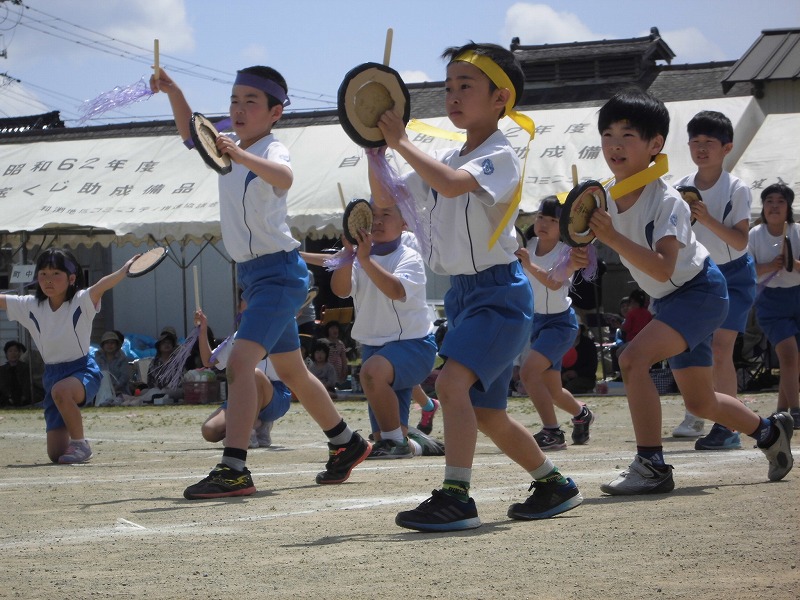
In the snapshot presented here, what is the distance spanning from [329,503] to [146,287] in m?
20.2

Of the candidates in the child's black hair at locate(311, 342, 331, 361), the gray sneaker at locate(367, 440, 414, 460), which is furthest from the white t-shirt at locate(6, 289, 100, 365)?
the child's black hair at locate(311, 342, 331, 361)

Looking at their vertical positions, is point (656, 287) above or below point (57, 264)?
below

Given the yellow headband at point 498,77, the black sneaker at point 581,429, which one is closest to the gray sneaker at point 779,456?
the yellow headband at point 498,77

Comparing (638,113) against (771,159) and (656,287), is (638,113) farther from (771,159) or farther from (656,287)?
(771,159)

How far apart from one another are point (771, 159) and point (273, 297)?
9557mm

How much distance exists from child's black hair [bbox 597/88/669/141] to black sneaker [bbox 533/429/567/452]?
3.30 meters

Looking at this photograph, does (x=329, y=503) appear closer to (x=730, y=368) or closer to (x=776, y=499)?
(x=776, y=499)

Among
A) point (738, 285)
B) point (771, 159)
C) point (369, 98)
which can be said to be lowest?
point (738, 285)

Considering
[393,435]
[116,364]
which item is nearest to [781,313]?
[393,435]

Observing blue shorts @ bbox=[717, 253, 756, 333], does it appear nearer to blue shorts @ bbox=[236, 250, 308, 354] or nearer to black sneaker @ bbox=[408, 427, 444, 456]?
black sneaker @ bbox=[408, 427, 444, 456]

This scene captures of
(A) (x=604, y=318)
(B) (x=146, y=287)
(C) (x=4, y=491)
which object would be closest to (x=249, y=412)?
(C) (x=4, y=491)

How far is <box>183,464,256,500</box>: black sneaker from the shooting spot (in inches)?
227

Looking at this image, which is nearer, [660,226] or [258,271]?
[660,226]

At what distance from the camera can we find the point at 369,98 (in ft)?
15.7
